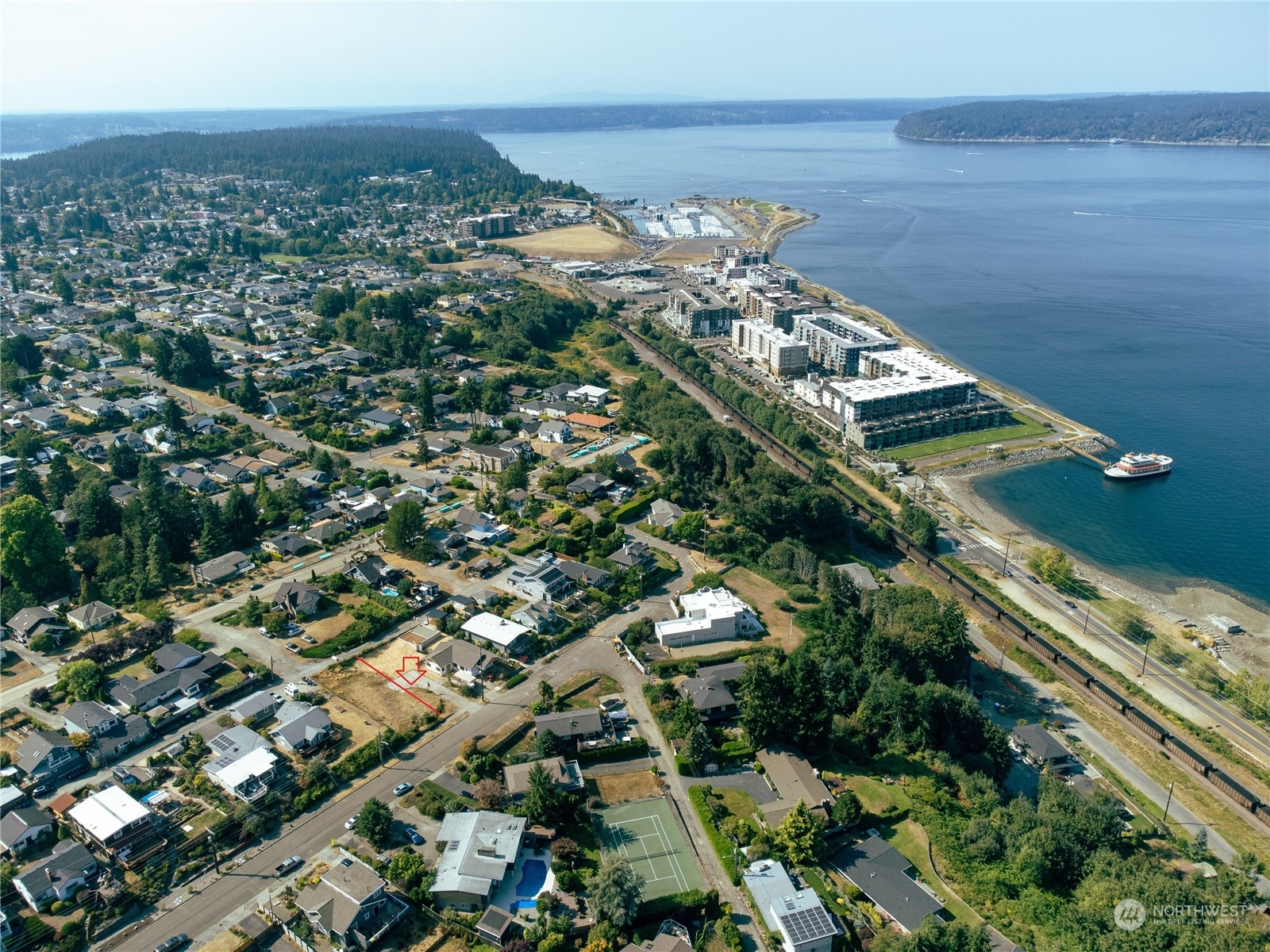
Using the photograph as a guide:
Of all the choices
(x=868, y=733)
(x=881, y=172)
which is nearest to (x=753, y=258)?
(x=868, y=733)

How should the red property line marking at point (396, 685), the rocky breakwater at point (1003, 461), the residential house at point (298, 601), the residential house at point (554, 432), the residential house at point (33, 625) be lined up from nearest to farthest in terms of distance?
the red property line marking at point (396, 685), the residential house at point (33, 625), the residential house at point (298, 601), the residential house at point (554, 432), the rocky breakwater at point (1003, 461)

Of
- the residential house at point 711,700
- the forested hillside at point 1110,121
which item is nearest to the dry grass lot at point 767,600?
the residential house at point 711,700

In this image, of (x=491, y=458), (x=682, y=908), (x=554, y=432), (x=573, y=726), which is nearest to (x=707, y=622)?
(x=573, y=726)

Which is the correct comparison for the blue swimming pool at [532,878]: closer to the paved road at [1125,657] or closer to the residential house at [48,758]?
the residential house at [48,758]

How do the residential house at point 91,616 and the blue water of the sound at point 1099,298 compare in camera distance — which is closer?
the residential house at point 91,616

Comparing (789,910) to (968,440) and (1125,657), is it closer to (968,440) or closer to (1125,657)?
(1125,657)

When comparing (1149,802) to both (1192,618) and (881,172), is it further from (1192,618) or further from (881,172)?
(881,172)
